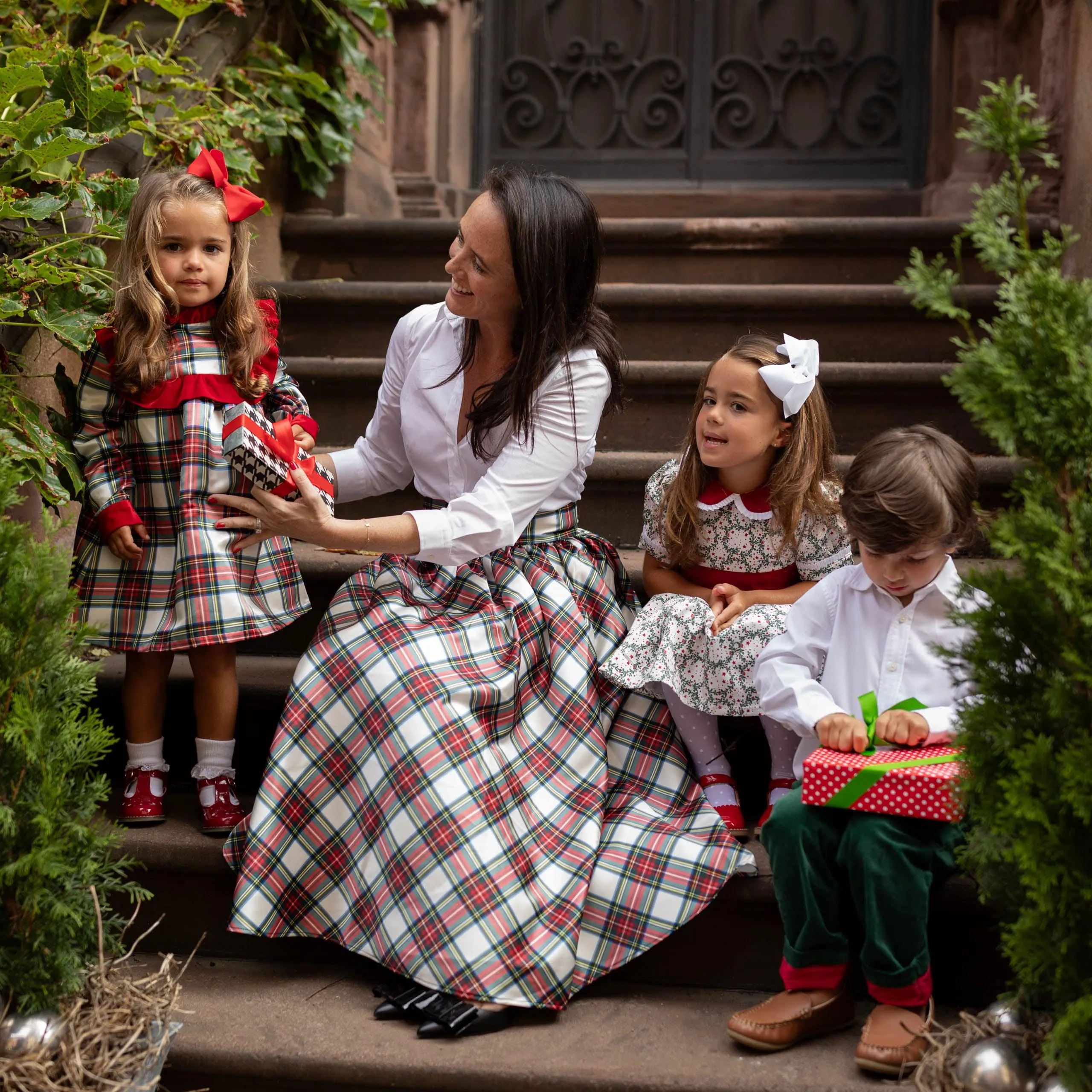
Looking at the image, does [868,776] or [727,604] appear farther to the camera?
[727,604]

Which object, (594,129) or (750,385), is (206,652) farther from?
(594,129)

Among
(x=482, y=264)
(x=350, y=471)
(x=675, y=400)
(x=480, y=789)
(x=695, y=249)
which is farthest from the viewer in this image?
(x=695, y=249)

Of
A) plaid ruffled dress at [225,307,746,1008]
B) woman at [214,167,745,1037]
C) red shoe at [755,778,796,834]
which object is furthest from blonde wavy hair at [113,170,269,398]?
red shoe at [755,778,796,834]

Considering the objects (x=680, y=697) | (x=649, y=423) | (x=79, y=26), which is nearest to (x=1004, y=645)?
(x=680, y=697)

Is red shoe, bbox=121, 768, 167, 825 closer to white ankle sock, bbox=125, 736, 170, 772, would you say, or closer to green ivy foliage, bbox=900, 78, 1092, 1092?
white ankle sock, bbox=125, 736, 170, 772

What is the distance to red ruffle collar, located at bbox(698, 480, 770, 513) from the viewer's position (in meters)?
2.44

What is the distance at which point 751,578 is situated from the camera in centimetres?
245

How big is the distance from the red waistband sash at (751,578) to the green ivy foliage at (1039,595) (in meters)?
0.84

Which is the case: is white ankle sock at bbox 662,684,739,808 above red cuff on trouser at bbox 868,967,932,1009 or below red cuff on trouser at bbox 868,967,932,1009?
above

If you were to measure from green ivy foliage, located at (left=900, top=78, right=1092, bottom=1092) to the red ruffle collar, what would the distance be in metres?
0.84

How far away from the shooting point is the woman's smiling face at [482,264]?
2293 millimetres

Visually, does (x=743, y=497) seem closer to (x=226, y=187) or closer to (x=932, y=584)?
(x=932, y=584)

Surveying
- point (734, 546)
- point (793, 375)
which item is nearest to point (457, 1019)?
point (734, 546)

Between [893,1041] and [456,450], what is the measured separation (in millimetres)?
1280
